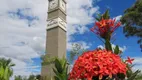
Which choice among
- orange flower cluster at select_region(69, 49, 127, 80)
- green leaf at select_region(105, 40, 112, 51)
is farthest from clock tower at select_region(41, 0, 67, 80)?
orange flower cluster at select_region(69, 49, 127, 80)

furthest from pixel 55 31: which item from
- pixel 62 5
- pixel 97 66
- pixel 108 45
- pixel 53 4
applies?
pixel 97 66

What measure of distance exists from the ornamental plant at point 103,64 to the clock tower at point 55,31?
40524 mm

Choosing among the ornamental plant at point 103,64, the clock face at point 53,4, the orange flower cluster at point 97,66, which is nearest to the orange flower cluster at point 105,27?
the ornamental plant at point 103,64

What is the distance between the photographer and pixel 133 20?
22.4 meters

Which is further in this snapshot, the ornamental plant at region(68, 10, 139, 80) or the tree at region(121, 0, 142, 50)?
the tree at region(121, 0, 142, 50)

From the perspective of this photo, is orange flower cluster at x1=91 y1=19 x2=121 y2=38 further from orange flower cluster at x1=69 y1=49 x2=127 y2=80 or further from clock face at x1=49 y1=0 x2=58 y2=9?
clock face at x1=49 y1=0 x2=58 y2=9

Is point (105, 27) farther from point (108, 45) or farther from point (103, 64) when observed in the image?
point (103, 64)

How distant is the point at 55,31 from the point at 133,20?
24.7m

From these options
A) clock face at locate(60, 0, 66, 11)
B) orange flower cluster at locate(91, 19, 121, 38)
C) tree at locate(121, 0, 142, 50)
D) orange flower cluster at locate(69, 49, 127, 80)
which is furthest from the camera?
clock face at locate(60, 0, 66, 11)

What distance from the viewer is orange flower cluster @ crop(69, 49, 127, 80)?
2.66 meters

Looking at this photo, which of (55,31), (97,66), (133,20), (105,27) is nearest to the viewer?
(97,66)

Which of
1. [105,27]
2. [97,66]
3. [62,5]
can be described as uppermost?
[62,5]

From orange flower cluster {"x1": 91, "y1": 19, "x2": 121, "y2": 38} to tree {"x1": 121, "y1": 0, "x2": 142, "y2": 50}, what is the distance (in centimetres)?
1968

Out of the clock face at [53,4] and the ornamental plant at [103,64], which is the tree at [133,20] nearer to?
the ornamental plant at [103,64]
